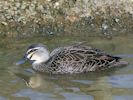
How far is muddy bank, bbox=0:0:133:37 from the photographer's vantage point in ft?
42.0

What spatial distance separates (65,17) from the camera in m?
13.1

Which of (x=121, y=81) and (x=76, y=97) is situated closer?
(x=76, y=97)

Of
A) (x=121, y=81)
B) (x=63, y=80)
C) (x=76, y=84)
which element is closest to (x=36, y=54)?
(x=63, y=80)

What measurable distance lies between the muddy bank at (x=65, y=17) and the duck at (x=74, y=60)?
1.62 m

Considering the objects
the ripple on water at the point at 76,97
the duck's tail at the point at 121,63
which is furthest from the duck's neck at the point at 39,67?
the ripple on water at the point at 76,97

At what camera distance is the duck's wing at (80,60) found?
10.8 m

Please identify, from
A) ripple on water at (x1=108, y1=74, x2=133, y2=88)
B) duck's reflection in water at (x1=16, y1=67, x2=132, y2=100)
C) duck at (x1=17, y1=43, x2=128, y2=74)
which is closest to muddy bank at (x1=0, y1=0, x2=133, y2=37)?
duck at (x1=17, y1=43, x2=128, y2=74)

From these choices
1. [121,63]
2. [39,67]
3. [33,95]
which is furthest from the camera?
[39,67]

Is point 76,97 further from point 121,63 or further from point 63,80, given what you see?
point 121,63

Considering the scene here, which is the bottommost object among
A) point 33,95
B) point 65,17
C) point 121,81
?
point 33,95

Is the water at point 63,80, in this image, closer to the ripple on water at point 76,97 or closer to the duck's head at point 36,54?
the ripple on water at point 76,97

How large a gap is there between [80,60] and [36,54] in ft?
3.56

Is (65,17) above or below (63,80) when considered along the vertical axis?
above

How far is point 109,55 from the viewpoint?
36.0 feet
